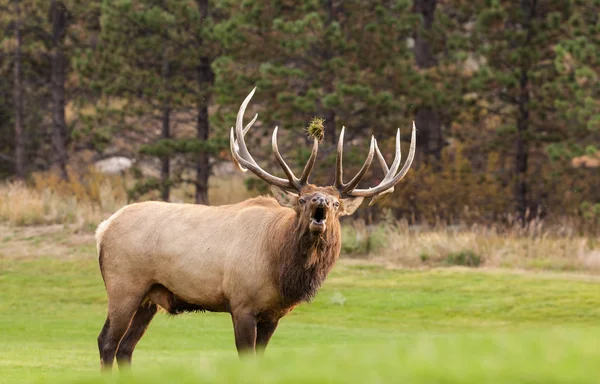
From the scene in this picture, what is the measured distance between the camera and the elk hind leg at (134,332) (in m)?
11.4

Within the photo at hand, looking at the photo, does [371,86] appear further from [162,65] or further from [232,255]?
[232,255]

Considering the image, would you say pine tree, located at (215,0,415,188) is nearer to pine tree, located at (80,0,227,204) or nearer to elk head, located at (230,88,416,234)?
pine tree, located at (80,0,227,204)

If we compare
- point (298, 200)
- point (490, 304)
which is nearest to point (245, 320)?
point (298, 200)

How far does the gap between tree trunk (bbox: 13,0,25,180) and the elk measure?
25005mm

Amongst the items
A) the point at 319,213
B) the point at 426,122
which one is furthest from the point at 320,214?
the point at 426,122

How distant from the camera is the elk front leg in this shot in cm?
1048

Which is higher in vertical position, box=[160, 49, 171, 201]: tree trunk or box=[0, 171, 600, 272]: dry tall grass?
box=[160, 49, 171, 201]: tree trunk

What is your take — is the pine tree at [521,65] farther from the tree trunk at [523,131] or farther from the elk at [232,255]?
the elk at [232,255]

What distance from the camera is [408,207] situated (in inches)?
1262

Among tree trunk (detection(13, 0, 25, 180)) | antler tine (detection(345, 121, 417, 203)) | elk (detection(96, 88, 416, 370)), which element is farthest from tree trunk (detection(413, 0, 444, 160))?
elk (detection(96, 88, 416, 370))

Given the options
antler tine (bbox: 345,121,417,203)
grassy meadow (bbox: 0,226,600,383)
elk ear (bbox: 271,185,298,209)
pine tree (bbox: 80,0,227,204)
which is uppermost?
pine tree (bbox: 80,0,227,204)

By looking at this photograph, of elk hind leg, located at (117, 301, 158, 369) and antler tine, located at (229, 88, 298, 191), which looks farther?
elk hind leg, located at (117, 301, 158, 369)

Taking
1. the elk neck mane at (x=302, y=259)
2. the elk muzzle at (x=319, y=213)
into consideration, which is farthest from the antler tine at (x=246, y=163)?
the elk muzzle at (x=319, y=213)

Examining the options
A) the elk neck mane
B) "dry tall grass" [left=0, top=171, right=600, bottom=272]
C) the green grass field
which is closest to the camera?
the green grass field
